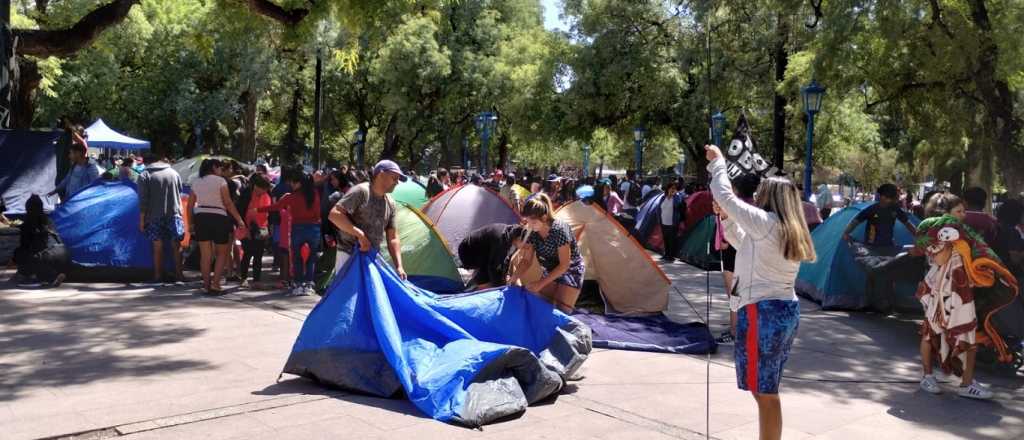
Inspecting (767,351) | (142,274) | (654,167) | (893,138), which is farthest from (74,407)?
(654,167)

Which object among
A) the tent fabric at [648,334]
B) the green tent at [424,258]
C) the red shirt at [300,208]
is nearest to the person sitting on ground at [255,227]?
the red shirt at [300,208]

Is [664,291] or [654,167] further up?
[654,167]

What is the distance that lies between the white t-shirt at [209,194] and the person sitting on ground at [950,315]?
7.59 meters

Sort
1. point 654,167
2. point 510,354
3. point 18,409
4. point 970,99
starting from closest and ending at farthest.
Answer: point 18,409, point 510,354, point 970,99, point 654,167

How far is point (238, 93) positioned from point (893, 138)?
37.6 meters

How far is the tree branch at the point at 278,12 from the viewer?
13.5 m

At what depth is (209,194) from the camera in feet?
33.8

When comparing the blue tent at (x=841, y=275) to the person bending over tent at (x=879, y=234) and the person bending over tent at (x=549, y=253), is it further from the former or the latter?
the person bending over tent at (x=549, y=253)

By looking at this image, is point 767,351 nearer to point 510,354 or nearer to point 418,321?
point 510,354

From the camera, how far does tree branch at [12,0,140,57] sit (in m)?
12.9

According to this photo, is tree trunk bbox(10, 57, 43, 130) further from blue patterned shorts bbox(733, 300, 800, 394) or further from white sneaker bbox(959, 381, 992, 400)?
white sneaker bbox(959, 381, 992, 400)

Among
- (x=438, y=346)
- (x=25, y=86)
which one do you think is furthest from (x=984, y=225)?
(x=25, y=86)

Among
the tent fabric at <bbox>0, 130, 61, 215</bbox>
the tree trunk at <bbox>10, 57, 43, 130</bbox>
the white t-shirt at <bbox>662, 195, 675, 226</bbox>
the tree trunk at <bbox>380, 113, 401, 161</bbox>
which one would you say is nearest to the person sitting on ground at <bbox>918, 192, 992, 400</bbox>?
the white t-shirt at <bbox>662, 195, 675, 226</bbox>

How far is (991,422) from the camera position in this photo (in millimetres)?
5902
